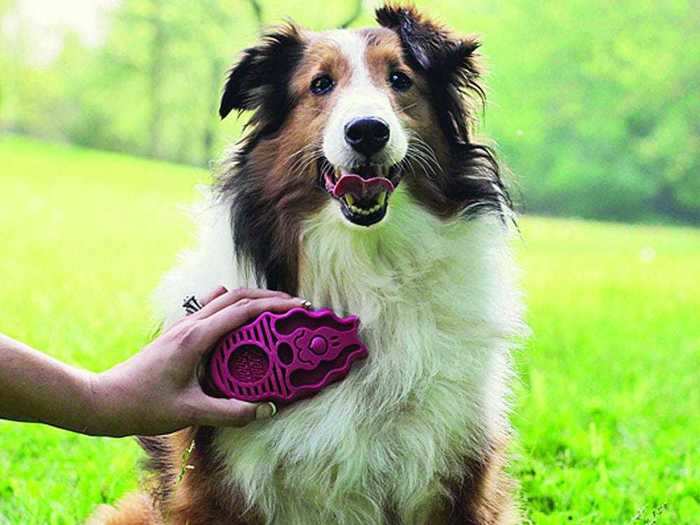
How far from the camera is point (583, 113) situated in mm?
30516

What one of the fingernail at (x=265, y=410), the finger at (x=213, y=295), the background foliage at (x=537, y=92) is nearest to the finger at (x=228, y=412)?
the fingernail at (x=265, y=410)

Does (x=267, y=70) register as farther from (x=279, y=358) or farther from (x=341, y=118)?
(x=279, y=358)

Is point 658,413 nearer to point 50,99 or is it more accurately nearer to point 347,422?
point 347,422

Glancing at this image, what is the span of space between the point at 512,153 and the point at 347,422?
30.3 metres

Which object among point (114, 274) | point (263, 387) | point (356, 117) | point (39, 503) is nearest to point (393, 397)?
point (263, 387)

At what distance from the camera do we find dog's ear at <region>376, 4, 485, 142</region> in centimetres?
309

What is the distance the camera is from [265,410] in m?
2.75

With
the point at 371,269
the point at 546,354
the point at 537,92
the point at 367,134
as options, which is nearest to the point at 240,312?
the point at 371,269

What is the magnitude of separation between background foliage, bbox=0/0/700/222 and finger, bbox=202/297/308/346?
71.7ft

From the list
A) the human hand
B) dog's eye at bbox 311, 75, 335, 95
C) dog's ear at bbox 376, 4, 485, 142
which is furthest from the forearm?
dog's ear at bbox 376, 4, 485, 142

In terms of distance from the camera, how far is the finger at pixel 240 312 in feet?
8.70

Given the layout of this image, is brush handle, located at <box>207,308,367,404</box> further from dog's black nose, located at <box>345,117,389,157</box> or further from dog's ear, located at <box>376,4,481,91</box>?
dog's ear, located at <box>376,4,481,91</box>

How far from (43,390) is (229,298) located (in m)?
0.62

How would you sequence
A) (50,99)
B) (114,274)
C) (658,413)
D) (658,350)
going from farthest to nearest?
1. (50,99)
2. (114,274)
3. (658,350)
4. (658,413)
